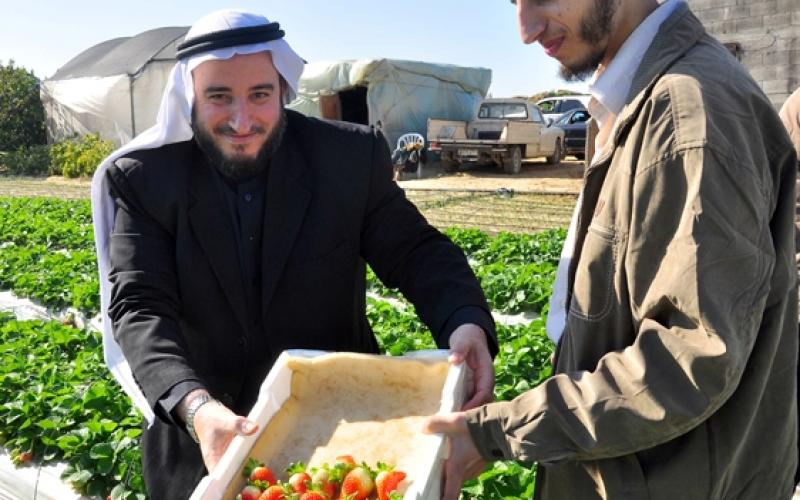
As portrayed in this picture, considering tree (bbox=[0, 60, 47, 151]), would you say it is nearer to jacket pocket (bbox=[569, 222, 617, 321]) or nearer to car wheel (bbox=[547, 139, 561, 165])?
car wheel (bbox=[547, 139, 561, 165])

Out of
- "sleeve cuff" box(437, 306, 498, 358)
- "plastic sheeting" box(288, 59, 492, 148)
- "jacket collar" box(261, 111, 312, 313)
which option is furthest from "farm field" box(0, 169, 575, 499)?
"plastic sheeting" box(288, 59, 492, 148)

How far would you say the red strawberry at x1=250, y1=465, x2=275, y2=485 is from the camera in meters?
1.67

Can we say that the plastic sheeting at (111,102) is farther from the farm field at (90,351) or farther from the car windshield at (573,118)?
the farm field at (90,351)

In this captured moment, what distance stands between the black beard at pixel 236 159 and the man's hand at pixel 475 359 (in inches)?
33.0

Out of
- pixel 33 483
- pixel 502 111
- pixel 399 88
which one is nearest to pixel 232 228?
pixel 33 483

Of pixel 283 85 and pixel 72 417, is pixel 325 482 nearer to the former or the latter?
pixel 283 85

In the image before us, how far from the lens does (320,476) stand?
1.65 m

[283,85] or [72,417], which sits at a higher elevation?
[283,85]

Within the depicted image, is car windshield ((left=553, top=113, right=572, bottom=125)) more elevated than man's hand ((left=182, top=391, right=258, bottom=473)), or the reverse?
man's hand ((left=182, top=391, right=258, bottom=473))

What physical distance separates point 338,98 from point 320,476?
21.2 metres

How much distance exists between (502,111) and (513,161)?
204cm

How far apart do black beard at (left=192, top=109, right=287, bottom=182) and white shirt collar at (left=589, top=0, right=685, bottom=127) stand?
107 cm

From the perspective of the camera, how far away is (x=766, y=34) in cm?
912

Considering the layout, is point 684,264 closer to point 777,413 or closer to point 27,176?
point 777,413
